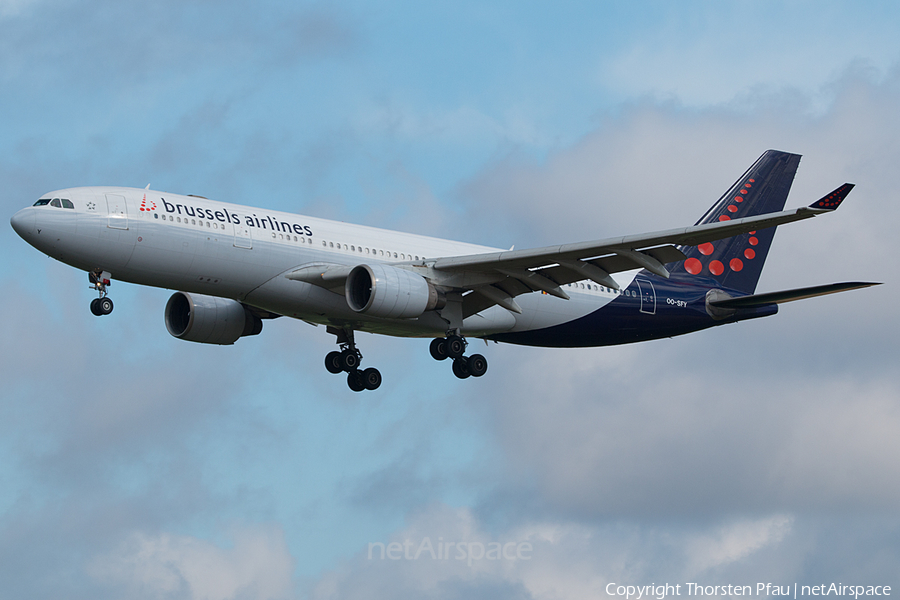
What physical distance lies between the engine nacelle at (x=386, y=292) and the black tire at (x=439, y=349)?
8.65 ft

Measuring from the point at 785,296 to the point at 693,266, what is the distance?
5343 millimetres

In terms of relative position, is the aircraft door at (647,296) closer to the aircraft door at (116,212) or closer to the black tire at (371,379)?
the black tire at (371,379)

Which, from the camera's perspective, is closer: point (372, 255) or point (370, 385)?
point (372, 255)

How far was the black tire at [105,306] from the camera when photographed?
33.1 m

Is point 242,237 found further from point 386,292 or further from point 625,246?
point 625,246

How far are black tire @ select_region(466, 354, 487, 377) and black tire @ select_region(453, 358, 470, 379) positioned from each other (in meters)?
0.12

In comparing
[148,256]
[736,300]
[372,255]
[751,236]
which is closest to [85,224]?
[148,256]

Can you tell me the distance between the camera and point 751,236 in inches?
1826

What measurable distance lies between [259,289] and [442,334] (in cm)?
670

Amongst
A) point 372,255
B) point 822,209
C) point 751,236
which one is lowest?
point 822,209

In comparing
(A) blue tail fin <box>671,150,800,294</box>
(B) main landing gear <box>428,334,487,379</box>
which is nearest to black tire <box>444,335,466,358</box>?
(B) main landing gear <box>428,334,487,379</box>

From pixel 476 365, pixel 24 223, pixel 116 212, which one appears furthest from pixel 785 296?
pixel 24 223

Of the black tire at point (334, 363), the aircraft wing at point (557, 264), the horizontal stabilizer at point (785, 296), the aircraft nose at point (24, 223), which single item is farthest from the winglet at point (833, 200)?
the aircraft nose at point (24, 223)

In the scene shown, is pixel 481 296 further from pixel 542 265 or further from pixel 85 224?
pixel 85 224
